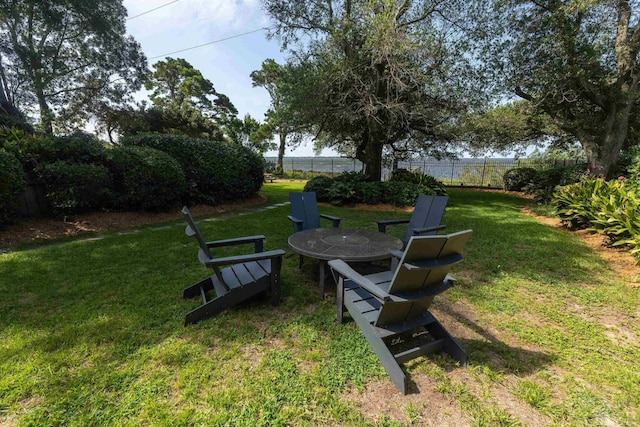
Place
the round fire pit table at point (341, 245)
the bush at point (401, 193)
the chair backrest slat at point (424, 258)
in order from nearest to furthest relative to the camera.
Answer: the chair backrest slat at point (424, 258), the round fire pit table at point (341, 245), the bush at point (401, 193)

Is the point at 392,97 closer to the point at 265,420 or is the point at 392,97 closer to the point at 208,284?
the point at 208,284

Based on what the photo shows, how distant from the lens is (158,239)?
15.8 ft

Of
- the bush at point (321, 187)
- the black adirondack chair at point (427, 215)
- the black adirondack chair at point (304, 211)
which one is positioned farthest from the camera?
the bush at point (321, 187)

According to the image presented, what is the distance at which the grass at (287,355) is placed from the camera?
5.05 feet

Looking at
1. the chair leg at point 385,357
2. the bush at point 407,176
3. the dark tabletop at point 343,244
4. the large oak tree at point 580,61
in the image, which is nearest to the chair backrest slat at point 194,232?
the dark tabletop at point 343,244

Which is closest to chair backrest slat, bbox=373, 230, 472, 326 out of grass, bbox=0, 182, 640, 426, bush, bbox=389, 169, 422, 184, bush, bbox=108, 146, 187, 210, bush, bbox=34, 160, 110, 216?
grass, bbox=0, 182, 640, 426

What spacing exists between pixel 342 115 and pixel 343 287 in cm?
733

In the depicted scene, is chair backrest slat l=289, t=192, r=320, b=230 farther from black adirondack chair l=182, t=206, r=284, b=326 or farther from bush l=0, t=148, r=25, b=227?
bush l=0, t=148, r=25, b=227

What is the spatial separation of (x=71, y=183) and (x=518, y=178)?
16.9 meters

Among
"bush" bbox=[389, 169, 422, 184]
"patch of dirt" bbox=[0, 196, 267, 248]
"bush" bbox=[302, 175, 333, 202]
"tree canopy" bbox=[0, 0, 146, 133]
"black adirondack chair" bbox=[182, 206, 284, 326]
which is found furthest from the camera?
"tree canopy" bbox=[0, 0, 146, 133]

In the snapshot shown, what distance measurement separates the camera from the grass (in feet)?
5.05

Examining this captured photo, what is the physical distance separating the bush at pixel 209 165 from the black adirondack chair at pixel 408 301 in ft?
21.4

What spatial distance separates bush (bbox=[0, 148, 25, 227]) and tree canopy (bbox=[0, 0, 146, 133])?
11214 millimetres

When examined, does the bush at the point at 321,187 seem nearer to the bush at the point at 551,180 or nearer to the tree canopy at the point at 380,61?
the tree canopy at the point at 380,61
